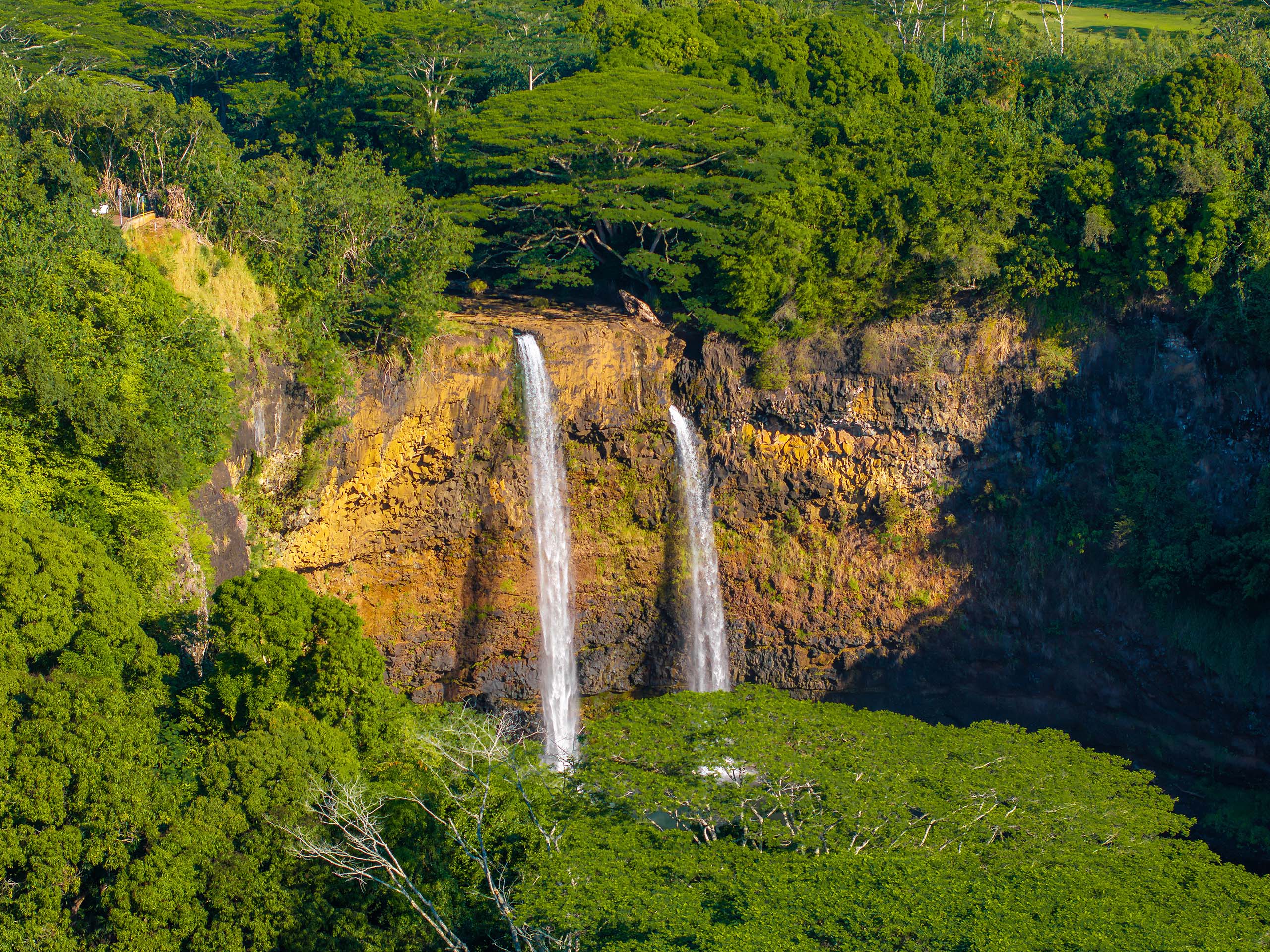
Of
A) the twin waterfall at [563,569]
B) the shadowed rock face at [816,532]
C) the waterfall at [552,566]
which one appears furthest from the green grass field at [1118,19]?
the waterfall at [552,566]

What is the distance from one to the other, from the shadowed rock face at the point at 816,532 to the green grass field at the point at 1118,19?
1874cm

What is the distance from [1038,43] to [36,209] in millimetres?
28522

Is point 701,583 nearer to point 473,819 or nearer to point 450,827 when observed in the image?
point 473,819

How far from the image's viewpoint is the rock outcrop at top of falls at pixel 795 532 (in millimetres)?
28500

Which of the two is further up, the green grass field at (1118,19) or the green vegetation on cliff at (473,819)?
the green grass field at (1118,19)

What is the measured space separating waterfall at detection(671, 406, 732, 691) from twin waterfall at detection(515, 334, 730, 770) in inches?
0.5

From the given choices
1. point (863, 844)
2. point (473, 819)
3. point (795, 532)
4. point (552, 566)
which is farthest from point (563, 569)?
point (863, 844)

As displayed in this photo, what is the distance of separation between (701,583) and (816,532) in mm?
3081

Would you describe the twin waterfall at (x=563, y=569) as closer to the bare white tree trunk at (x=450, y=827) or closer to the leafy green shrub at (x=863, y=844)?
the leafy green shrub at (x=863, y=844)

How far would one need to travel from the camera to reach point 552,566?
2936 cm

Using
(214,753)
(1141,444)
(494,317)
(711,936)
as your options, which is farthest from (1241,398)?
(214,753)

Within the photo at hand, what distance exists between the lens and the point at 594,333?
2916 cm

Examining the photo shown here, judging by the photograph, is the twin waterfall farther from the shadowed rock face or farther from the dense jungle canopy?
the dense jungle canopy

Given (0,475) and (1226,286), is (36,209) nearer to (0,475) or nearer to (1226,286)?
(0,475)
